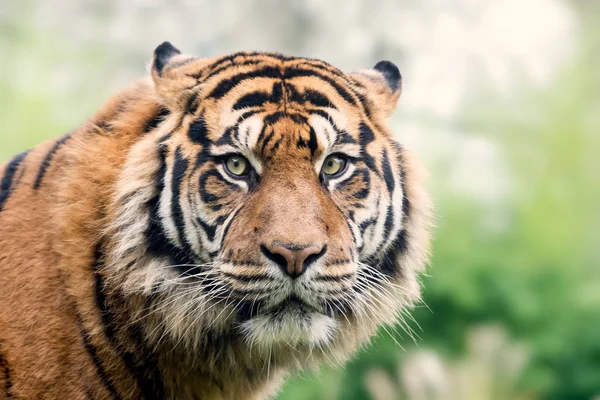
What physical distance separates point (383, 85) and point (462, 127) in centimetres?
658

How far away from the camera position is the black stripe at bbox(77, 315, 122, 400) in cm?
265

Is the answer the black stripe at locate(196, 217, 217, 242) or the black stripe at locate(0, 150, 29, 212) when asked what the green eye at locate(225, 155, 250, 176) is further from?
the black stripe at locate(0, 150, 29, 212)

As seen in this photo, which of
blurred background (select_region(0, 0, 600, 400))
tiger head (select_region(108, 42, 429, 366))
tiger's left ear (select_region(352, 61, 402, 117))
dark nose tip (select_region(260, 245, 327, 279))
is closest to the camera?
dark nose tip (select_region(260, 245, 327, 279))

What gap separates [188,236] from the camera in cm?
271

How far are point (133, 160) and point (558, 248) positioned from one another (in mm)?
5644

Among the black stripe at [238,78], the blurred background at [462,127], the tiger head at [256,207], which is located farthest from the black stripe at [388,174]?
the blurred background at [462,127]

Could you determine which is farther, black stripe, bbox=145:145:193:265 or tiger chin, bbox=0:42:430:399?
black stripe, bbox=145:145:193:265

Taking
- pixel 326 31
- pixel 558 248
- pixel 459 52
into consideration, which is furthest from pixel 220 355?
pixel 326 31

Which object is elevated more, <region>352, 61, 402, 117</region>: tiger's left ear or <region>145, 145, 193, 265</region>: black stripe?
<region>352, 61, 402, 117</region>: tiger's left ear

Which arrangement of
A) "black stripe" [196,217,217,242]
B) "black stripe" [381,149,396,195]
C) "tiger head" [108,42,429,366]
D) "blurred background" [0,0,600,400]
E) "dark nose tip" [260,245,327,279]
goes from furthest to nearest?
"blurred background" [0,0,600,400] → "black stripe" [381,149,396,195] → "black stripe" [196,217,217,242] → "tiger head" [108,42,429,366] → "dark nose tip" [260,245,327,279]

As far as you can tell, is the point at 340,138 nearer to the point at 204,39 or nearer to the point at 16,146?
the point at 16,146

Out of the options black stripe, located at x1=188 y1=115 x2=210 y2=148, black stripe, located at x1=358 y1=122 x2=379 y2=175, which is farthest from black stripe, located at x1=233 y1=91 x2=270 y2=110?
black stripe, located at x1=358 y1=122 x2=379 y2=175

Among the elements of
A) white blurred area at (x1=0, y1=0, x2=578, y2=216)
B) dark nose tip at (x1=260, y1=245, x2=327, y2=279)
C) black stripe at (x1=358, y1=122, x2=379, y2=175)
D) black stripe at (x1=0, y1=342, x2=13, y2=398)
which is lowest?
black stripe at (x1=0, y1=342, x2=13, y2=398)

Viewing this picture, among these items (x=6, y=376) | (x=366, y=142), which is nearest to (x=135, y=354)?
(x=6, y=376)
